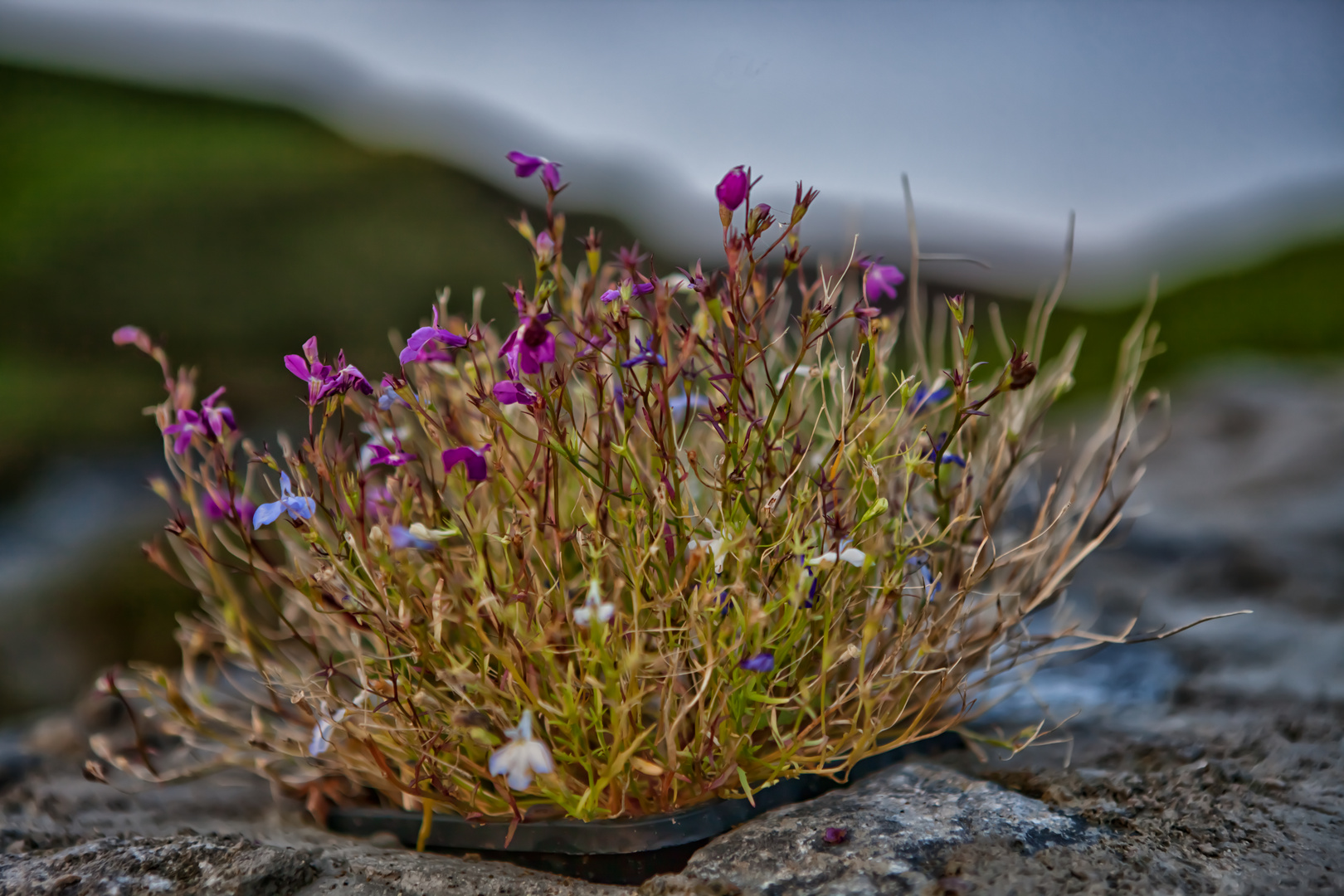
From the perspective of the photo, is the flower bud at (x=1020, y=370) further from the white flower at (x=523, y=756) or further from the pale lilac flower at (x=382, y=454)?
the pale lilac flower at (x=382, y=454)

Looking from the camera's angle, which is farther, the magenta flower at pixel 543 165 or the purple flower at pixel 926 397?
the purple flower at pixel 926 397

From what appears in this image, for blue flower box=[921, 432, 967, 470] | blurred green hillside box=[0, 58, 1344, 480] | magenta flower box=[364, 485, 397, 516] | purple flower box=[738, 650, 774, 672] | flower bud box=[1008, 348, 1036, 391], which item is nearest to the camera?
flower bud box=[1008, 348, 1036, 391]

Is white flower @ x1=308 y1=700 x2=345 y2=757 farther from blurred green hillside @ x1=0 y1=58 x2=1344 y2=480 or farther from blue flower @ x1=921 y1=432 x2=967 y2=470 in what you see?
blurred green hillside @ x1=0 y1=58 x2=1344 y2=480

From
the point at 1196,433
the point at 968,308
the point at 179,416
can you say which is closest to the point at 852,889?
the point at 968,308

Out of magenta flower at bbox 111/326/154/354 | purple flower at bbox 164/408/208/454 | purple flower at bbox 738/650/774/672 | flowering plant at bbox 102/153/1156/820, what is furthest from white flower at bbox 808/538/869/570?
magenta flower at bbox 111/326/154/354

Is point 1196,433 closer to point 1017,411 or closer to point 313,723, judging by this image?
point 1017,411

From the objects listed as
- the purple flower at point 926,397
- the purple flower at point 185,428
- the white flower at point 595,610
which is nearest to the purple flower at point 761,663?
the white flower at point 595,610

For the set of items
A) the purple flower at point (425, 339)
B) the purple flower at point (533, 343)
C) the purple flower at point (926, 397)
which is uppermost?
the purple flower at point (533, 343)
